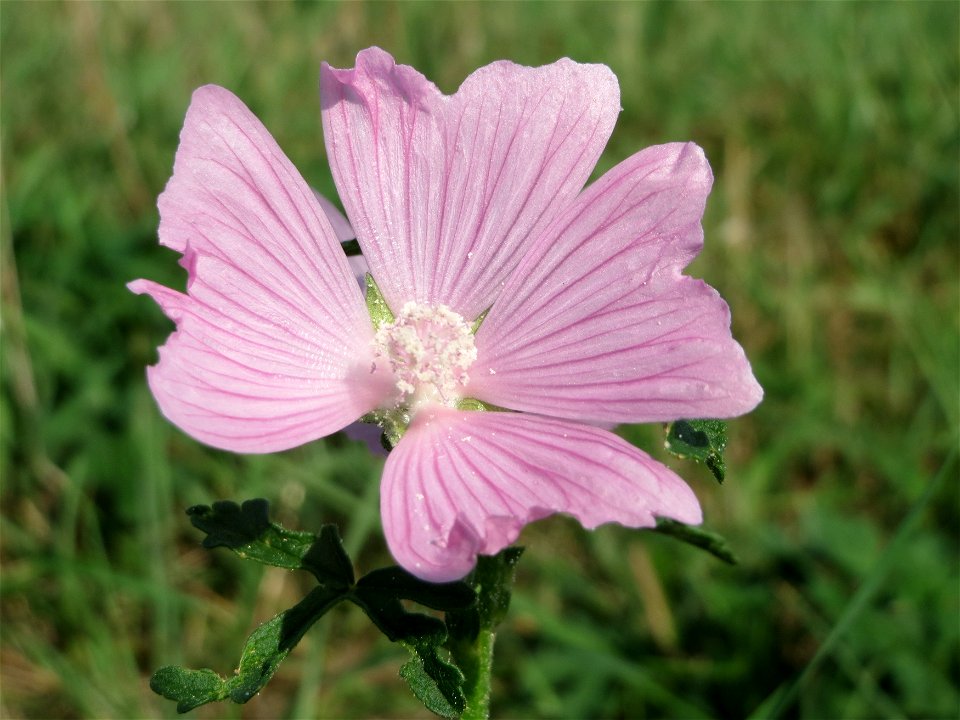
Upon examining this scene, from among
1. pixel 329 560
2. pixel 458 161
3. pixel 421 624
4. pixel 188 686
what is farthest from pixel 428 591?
pixel 458 161

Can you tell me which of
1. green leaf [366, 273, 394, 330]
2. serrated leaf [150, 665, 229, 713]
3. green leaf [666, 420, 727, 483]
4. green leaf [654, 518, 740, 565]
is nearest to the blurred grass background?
green leaf [654, 518, 740, 565]

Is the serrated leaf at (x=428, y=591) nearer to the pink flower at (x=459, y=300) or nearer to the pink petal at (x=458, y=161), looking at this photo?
the pink flower at (x=459, y=300)

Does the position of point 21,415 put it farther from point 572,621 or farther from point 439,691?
A: point 439,691

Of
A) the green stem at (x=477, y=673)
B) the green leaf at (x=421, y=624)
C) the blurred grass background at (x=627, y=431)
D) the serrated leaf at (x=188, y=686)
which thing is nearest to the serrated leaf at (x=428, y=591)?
the green leaf at (x=421, y=624)

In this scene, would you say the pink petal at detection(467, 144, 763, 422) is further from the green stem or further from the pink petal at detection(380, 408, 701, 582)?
the green stem

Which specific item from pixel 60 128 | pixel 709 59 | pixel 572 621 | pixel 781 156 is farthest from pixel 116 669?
pixel 709 59
